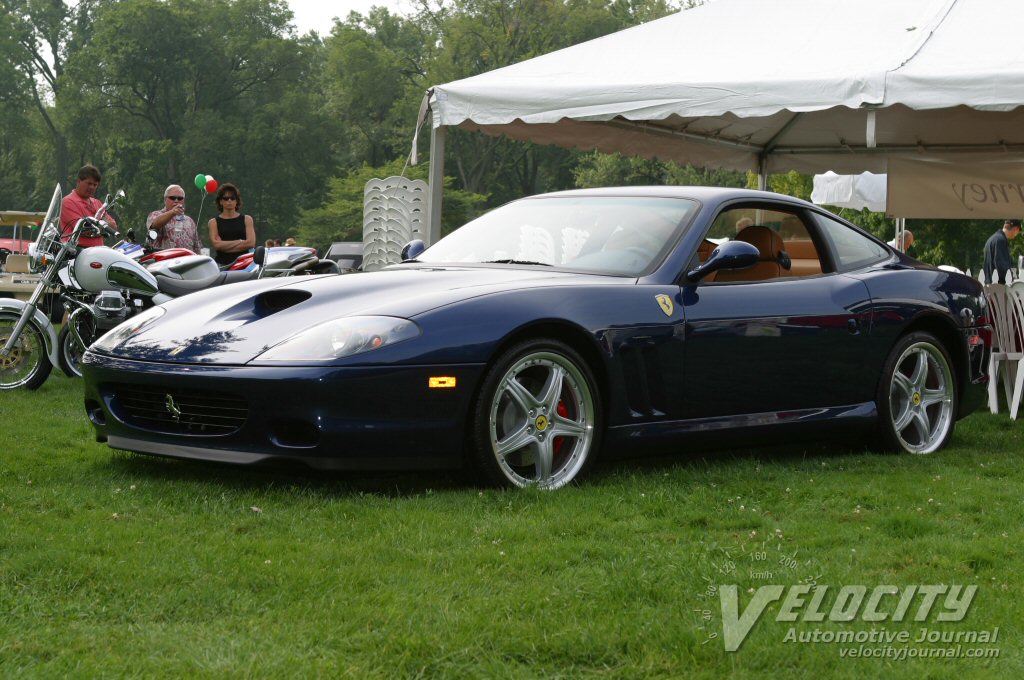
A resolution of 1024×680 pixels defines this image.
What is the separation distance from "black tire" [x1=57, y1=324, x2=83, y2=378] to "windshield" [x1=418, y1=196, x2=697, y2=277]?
4.03 metres

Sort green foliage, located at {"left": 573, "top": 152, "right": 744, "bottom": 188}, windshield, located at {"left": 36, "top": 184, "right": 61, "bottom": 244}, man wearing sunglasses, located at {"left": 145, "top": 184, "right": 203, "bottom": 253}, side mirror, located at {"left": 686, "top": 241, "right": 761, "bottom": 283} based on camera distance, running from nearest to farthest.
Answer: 1. side mirror, located at {"left": 686, "top": 241, "right": 761, "bottom": 283}
2. windshield, located at {"left": 36, "top": 184, "right": 61, "bottom": 244}
3. man wearing sunglasses, located at {"left": 145, "top": 184, "right": 203, "bottom": 253}
4. green foliage, located at {"left": 573, "top": 152, "right": 744, "bottom": 188}

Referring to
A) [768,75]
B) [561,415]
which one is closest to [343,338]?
[561,415]

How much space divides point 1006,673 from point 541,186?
70398mm

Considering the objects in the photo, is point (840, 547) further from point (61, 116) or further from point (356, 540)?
point (61, 116)

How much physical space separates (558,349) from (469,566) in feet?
5.06

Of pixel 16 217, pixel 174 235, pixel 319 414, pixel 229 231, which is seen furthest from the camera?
pixel 16 217

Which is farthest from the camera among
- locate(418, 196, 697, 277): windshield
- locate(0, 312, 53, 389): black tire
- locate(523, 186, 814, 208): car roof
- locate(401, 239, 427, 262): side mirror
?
locate(0, 312, 53, 389): black tire

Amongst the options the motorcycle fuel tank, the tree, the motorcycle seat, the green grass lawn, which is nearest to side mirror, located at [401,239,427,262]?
the green grass lawn

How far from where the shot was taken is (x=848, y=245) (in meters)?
6.93

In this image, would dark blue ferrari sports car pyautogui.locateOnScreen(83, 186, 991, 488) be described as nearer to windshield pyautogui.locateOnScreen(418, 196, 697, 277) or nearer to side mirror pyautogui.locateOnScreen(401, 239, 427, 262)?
windshield pyautogui.locateOnScreen(418, 196, 697, 277)

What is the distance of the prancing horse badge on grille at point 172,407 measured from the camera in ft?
17.4

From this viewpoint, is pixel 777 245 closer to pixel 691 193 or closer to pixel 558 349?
pixel 691 193

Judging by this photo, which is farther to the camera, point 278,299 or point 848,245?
point 848,245

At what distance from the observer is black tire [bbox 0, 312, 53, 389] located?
30.3 feet
